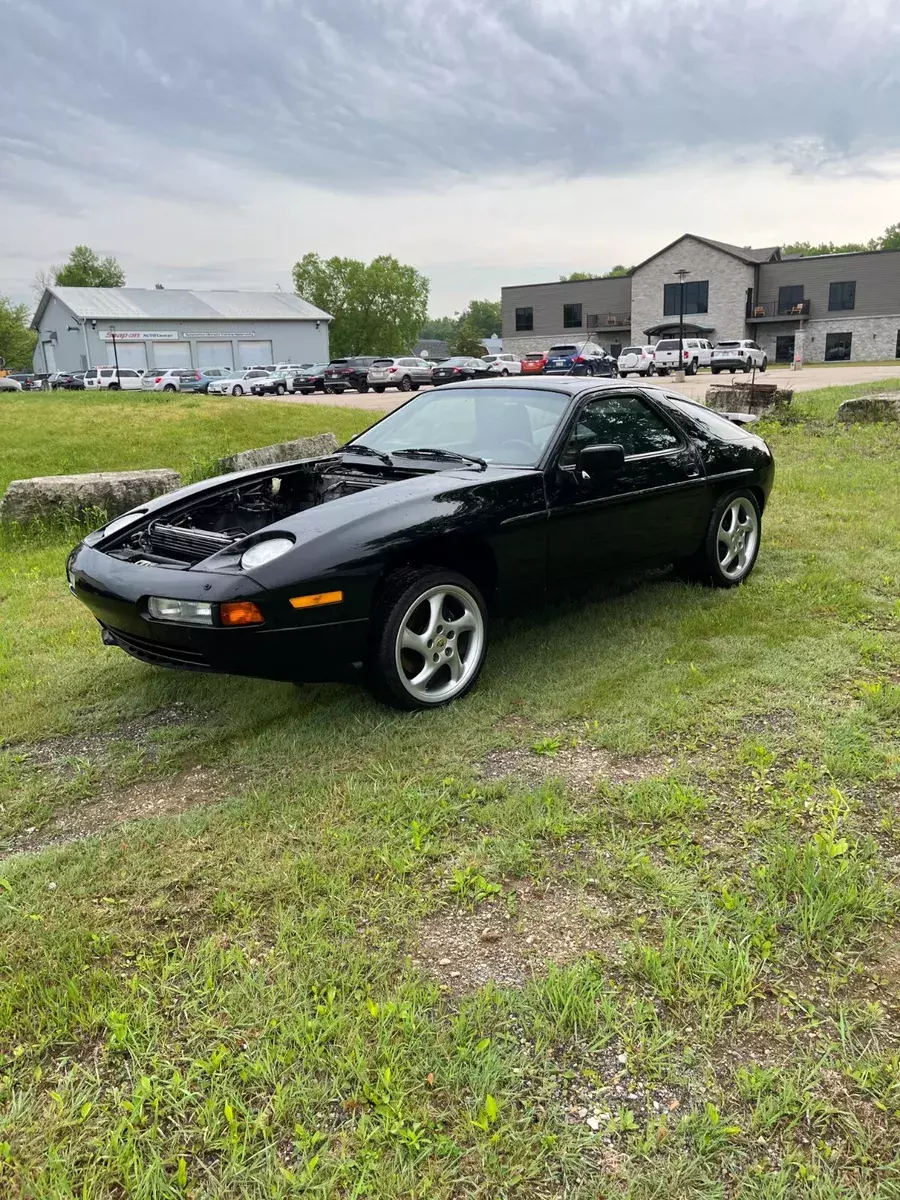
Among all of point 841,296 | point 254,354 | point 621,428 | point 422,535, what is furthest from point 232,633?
point 841,296

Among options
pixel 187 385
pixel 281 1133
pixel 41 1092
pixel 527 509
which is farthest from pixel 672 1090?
pixel 187 385

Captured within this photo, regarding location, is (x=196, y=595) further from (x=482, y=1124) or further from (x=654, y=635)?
(x=654, y=635)

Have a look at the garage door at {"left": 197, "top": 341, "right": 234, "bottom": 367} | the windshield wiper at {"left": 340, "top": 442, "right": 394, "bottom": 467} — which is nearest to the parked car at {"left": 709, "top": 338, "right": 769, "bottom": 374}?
the garage door at {"left": 197, "top": 341, "right": 234, "bottom": 367}

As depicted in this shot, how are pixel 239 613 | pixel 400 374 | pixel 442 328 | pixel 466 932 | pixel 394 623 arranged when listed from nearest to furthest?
pixel 466 932 < pixel 239 613 < pixel 394 623 < pixel 400 374 < pixel 442 328

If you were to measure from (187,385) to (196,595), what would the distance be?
3965cm

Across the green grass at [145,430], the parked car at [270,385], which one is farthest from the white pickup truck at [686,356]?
the green grass at [145,430]

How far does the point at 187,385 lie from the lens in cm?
4025

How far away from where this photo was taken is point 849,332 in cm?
5659

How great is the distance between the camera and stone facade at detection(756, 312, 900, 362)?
55.5 meters

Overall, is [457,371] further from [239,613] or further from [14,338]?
[14,338]

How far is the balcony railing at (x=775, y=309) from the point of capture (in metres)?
57.2

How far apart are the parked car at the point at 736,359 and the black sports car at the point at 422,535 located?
3898 cm

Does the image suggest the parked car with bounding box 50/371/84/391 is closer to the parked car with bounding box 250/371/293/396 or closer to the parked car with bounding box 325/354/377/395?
the parked car with bounding box 250/371/293/396

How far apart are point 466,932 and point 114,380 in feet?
143
